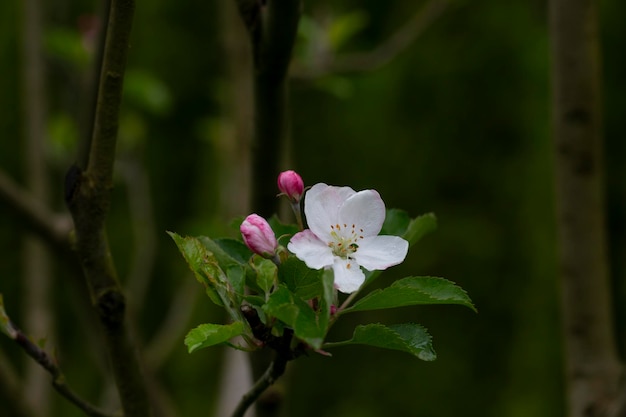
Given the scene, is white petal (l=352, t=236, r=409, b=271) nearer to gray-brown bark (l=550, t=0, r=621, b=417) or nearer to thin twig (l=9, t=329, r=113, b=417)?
thin twig (l=9, t=329, r=113, b=417)

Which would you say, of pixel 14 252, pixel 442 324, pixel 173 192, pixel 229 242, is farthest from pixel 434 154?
pixel 229 242

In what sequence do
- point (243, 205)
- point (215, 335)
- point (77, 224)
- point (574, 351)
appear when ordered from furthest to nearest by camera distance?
point (243, 205) → point (574, 351) → point (77, 224) → point (215, 335)

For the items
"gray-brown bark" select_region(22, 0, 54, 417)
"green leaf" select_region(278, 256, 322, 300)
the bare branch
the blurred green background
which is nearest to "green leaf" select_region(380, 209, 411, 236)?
"green leaf" select_region(278, 256, 322, 300)

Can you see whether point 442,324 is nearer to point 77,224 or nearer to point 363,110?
point 363,110

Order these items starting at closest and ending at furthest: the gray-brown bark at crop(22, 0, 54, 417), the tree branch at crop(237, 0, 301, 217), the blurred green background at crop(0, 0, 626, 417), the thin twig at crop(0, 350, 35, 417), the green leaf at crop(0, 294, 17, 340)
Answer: the green leaf at crop(0, 294, 17, 340), the tree branch at crop(237, 0, 301, 217), the thin twig at crop(0, 350, 35, 417), the gray-brown bark at crop(22, 0, 54, 417), the blurred green background at crop(0, 0, 626, 417)

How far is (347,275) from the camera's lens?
436 millimetres

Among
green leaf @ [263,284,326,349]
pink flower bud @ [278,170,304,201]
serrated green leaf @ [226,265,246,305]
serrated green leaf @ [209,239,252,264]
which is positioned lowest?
serrated green leaf @ [209,239,252,264]

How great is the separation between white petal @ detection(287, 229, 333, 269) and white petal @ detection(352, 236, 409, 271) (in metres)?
0.02

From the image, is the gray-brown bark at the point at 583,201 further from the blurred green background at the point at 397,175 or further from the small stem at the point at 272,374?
the blurred green background at the point at 397,175

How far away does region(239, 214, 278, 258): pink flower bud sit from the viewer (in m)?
0.46

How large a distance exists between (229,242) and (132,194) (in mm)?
1716

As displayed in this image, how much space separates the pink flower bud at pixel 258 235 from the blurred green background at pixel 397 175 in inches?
50.6

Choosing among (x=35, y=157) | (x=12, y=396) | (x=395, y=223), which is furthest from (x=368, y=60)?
(x=395, y=223)

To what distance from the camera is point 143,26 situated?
7.79 ft
